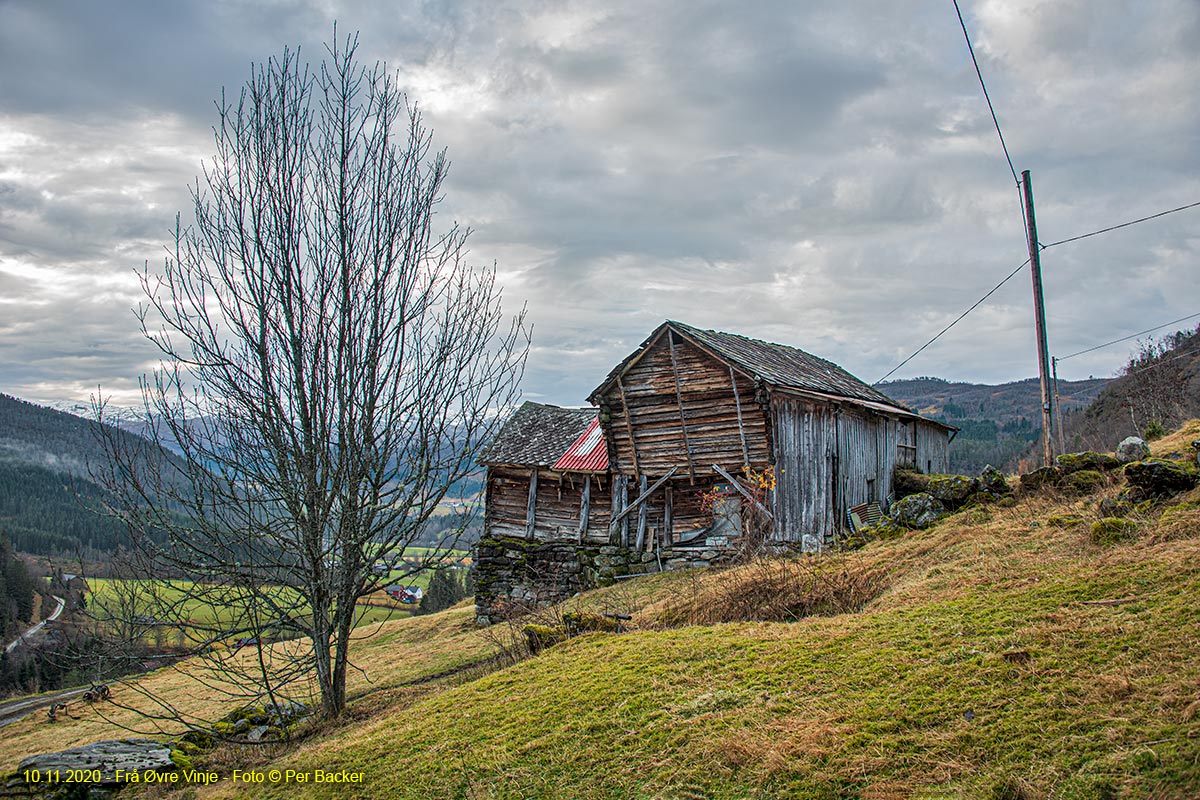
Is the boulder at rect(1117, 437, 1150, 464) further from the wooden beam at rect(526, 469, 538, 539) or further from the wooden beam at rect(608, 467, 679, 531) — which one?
the wooden beam at rect(526, 469, 538, 539)

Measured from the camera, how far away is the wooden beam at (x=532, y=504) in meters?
23.0

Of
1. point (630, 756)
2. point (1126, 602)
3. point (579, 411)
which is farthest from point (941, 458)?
point (630, 756)

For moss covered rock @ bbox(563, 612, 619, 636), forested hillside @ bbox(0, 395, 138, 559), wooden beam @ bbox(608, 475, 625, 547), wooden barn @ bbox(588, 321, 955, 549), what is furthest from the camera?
forested hillside @ bbox(0, 395, 138, 559)

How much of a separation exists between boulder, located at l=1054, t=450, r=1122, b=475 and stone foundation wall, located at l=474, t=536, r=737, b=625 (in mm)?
9302

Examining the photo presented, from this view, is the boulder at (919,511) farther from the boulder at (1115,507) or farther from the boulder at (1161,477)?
the boulder at (1161,477)

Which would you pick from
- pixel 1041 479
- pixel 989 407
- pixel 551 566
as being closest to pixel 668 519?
pixel 551 566

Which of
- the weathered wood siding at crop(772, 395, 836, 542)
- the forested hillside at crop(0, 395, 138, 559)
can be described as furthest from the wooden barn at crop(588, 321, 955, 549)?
the forested hillside at crop(0, 395, 138, 559)

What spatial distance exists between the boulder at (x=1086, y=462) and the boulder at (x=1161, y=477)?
8.24 ft

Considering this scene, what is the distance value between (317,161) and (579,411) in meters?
18.9

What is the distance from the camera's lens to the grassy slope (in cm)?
432

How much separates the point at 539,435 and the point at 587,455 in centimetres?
331

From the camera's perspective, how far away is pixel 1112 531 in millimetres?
7957

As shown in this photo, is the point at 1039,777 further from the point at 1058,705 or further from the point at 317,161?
the point at 317,161

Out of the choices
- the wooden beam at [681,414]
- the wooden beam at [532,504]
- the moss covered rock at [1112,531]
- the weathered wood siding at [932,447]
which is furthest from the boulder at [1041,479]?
the wooden beam at [532,504]
